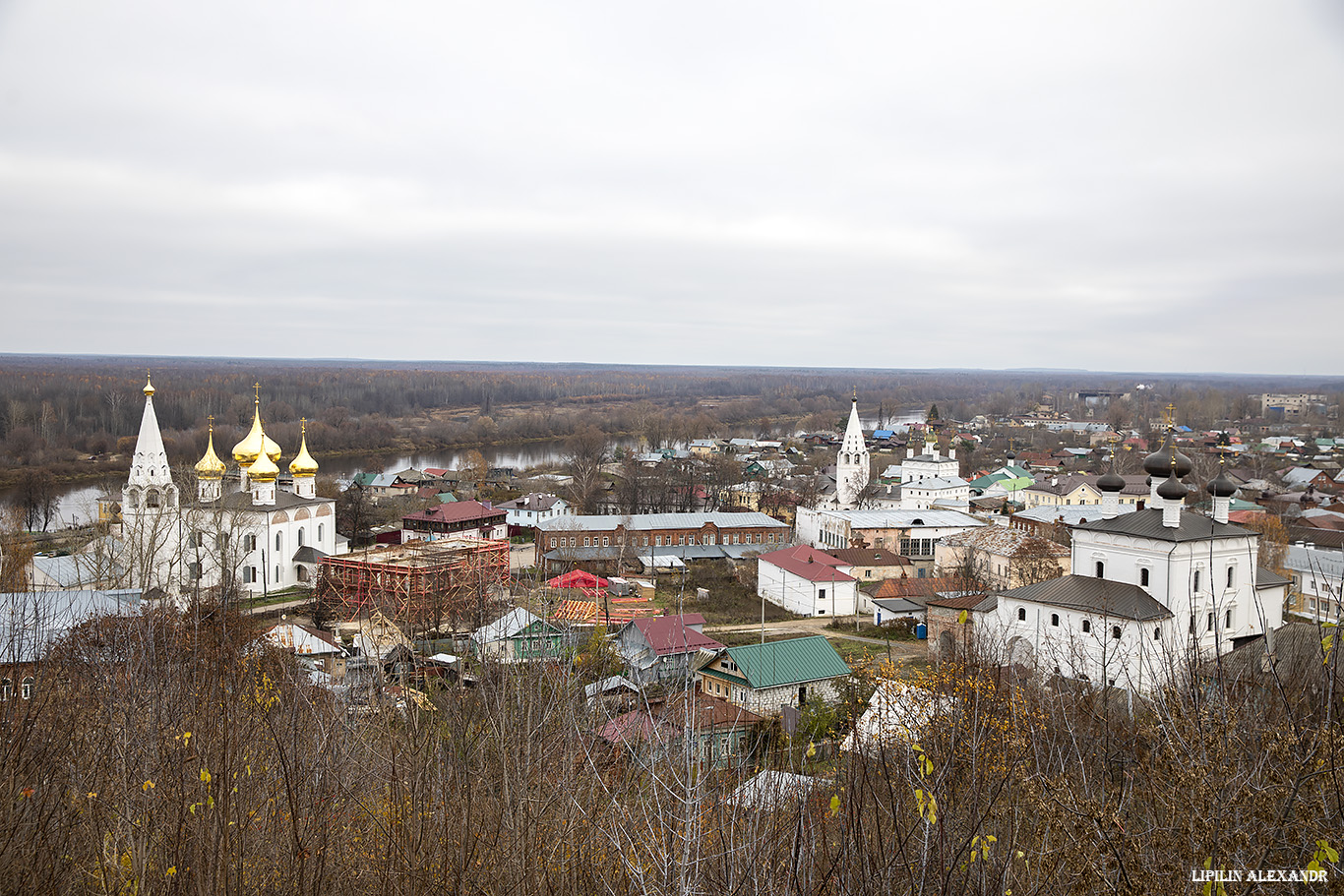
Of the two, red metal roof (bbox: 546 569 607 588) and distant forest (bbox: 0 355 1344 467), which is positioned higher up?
distant forest (bbox: 0 355 1344 467)

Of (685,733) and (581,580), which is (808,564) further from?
(685,733)

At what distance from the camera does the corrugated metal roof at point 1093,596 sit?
15539 mm

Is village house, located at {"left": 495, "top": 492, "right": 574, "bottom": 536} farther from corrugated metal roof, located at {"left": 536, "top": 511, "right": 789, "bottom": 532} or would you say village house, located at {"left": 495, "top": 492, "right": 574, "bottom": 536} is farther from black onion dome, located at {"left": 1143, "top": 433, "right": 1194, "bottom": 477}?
black onion dome, located at {"left": 1143, "top": 433, "right": 1194, "bottom": 477}

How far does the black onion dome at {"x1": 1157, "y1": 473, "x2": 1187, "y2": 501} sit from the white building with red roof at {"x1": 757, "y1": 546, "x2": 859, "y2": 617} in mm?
9341

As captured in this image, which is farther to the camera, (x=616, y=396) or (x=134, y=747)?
(x=616, y=396)

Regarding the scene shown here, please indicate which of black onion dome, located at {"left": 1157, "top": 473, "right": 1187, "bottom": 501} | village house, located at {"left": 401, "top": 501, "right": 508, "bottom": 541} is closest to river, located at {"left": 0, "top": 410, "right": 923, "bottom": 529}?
village house, located at {"left": 401, "top": 501, "right": 508, "bottom": 541}

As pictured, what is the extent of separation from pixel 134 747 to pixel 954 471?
44270 millimetres

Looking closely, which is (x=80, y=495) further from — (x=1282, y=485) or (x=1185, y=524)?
(x=1282, y=485)

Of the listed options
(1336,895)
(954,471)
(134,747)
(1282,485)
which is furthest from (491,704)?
(1282,485)

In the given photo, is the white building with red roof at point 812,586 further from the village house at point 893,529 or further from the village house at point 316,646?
the village house at point 316,646

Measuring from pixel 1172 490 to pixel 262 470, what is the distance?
75.4 feet

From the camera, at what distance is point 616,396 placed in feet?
495

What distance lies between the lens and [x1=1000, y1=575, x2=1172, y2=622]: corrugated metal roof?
15539 millimetres

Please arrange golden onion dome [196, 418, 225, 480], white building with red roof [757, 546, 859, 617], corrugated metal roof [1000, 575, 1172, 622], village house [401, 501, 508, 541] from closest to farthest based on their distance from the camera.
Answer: corrugated metal roof [1000, 575, 1172, 622] < white building with red roof [757, 546, 859, 617] < golden onion dome [196, 418, 225, 480] < village house [401, 501, 508, 541]
